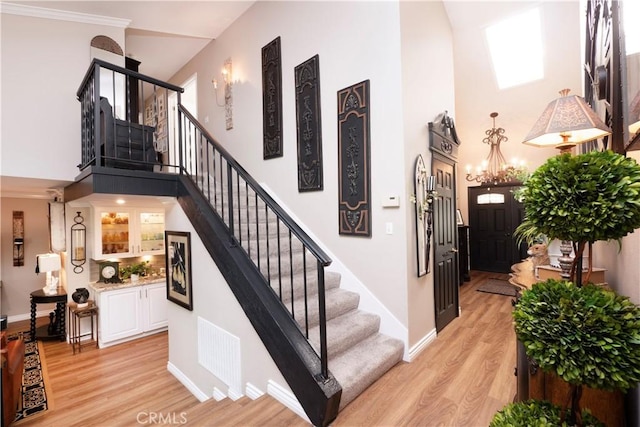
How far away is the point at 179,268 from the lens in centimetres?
347

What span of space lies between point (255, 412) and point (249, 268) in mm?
1108

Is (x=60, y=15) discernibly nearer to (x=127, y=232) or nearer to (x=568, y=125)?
(x=127, y=232)

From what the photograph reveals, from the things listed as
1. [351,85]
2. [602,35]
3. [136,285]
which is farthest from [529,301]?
[136,285]

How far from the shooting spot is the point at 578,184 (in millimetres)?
910

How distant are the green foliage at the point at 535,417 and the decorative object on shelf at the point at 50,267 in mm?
6255

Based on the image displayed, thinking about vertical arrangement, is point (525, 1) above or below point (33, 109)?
above

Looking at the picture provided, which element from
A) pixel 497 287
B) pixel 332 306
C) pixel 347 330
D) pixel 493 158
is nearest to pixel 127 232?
pixel 332 306

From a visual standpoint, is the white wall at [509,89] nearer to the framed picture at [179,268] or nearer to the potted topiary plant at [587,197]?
the potted topiary plant at [587,197]

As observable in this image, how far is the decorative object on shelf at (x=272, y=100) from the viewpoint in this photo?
4.11 m

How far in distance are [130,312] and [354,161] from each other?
15.0ft

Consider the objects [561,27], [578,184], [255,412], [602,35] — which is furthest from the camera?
[561,27]

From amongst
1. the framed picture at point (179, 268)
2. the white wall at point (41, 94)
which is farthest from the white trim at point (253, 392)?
the white wall at point (41, 94)

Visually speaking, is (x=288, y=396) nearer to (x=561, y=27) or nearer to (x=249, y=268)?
(x=249, y=268)

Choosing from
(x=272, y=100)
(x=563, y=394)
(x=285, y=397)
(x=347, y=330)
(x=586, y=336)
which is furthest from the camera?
(x=272, y=100)
